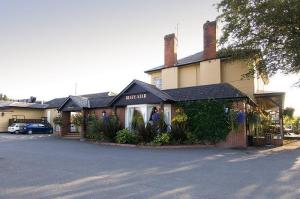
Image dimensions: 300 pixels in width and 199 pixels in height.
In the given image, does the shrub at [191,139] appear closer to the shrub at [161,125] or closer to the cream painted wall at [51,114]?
the shrub at [161,125]

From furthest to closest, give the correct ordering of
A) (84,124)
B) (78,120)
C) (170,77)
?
(170,77), (78,120), (84,124)

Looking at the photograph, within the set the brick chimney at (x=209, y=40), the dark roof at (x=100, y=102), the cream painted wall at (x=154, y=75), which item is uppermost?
the brick chimney at (x=209, y=40)

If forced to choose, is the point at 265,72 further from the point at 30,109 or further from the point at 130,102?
the point at 30,109

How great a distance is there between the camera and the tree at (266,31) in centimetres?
1903

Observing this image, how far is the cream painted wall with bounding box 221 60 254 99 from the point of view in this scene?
982 inches

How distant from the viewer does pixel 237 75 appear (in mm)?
25797

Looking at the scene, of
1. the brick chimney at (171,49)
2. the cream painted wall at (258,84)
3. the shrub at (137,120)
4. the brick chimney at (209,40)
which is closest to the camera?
the shrub at (137,120)

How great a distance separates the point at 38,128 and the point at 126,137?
17861mm

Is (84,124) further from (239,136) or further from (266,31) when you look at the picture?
(266,31)

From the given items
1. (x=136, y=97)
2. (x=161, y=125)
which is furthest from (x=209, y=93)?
(x=136, y=97)

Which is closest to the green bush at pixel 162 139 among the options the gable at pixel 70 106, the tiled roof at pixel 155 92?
the tiled roof at pixel 155 92

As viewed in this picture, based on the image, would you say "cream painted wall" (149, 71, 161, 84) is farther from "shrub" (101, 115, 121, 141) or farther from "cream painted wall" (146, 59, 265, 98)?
"shrub" (101, 115, 121, 141)

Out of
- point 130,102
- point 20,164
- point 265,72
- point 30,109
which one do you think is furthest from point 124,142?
point 30,109

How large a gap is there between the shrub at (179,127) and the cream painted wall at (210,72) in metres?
6.73
